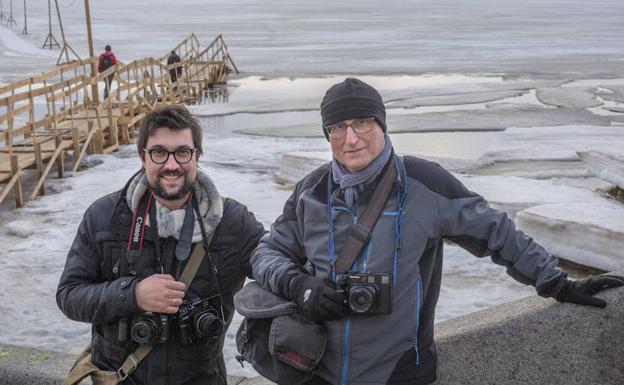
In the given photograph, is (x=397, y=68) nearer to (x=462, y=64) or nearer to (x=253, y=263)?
(x=462, y=64)

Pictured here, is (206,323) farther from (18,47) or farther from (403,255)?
(18,47)

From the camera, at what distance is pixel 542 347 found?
2922 millimetres

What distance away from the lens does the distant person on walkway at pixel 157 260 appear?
2.65m

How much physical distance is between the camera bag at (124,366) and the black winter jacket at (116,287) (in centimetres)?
3

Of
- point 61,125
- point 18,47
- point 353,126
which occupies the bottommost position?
point 61,125

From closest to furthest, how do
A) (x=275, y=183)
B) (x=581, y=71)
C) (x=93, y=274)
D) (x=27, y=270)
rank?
(x=93, y=274) → (x=27, y=270) → (x=275, y=183) → (x=581, y=71)

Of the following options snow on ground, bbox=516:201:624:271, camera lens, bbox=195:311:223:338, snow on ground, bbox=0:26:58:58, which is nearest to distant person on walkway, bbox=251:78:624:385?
camera lens, bbox=195:311:223:338

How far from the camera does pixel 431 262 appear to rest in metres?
2.43

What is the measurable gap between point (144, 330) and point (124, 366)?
163 mm

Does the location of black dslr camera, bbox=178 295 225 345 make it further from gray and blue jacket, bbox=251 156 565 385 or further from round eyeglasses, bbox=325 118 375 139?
round eyeglasses, bbox=325 118 375 139

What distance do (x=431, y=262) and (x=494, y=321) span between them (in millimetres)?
678

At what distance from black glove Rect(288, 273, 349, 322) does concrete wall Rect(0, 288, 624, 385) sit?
2.28 ft

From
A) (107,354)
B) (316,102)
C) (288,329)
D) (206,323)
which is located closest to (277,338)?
(288,329)

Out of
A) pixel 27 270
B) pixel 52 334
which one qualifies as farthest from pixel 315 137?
pixel 52 334
